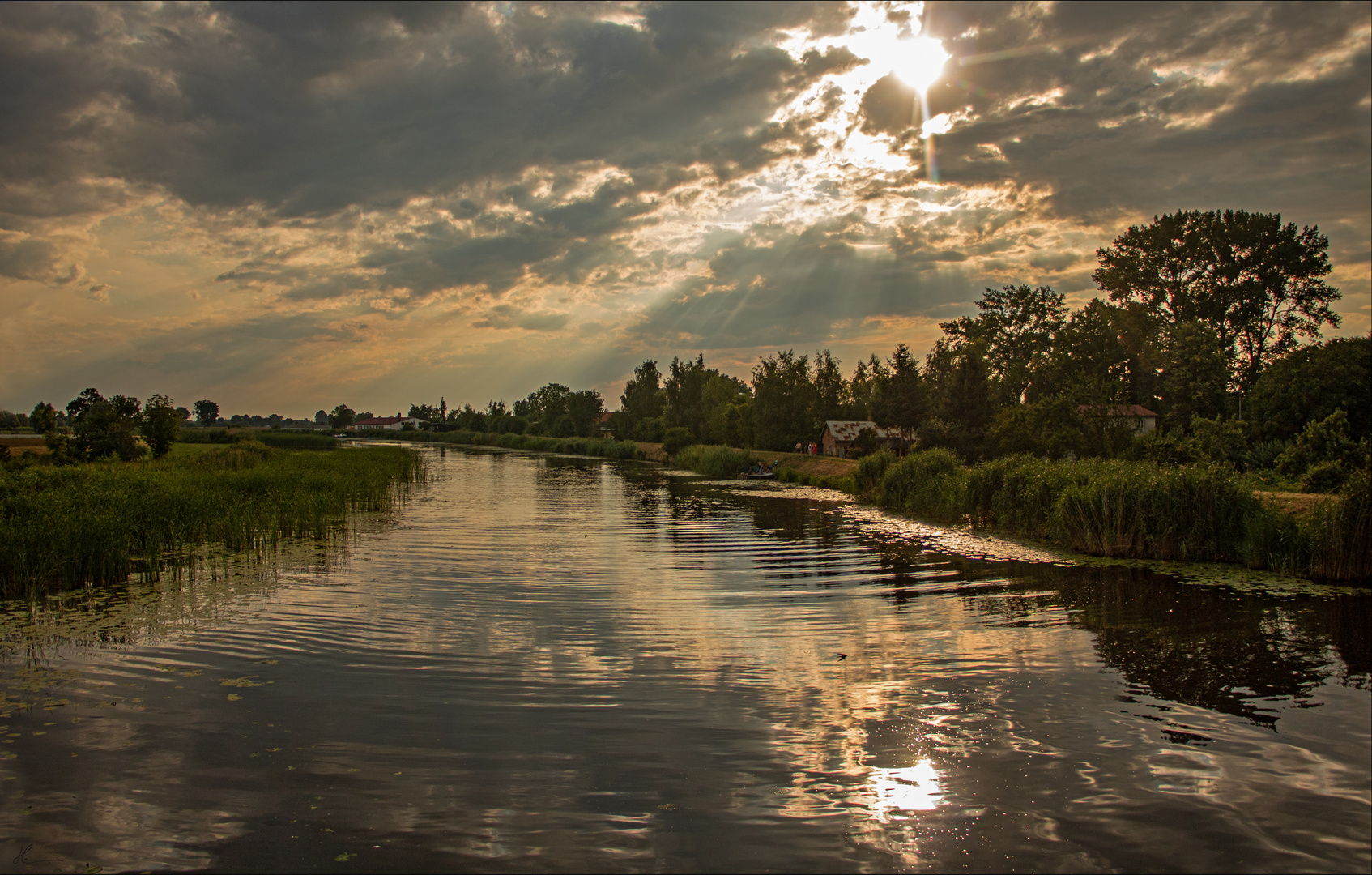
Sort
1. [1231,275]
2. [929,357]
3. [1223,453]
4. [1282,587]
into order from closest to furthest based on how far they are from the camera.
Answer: [1282,587] < [1223,453] < [1231,275] < [929,357]

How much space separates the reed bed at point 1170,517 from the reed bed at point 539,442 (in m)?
75.3

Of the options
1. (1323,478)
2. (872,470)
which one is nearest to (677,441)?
(872,470)

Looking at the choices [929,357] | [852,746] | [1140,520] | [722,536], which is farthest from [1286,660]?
[929,357]

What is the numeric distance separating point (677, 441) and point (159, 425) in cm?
6052

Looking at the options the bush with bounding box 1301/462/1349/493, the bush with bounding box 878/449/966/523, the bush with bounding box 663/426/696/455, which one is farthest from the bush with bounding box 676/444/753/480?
the bush with bounding box 1301/462/1349/493

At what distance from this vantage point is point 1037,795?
7148 mm

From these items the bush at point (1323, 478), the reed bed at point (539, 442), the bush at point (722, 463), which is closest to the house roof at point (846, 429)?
the bush at point (722, 463)

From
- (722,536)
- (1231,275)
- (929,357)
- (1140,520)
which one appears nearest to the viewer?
(1140,520)

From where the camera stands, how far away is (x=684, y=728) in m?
8.70

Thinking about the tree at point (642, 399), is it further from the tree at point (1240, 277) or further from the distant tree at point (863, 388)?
the tree at point (1240, 277)

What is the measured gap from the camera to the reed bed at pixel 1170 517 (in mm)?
16656

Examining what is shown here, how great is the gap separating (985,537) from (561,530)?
15370mm

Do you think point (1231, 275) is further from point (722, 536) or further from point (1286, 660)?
point (1286, 660)
